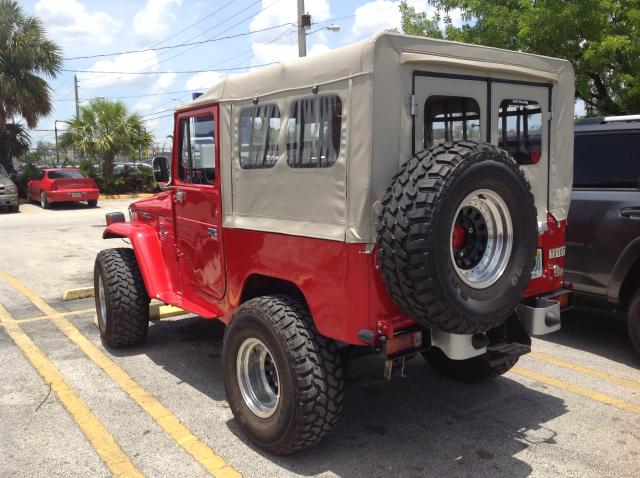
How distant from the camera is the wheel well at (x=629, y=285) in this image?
17.0ft

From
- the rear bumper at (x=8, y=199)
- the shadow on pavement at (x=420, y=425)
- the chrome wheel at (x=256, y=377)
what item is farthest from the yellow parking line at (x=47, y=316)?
the rear bumper at (x=8, y=199)

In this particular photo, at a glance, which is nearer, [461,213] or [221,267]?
[461,213]

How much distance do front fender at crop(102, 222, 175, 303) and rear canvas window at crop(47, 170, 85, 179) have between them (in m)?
17.4

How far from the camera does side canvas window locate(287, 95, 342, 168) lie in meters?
3.23

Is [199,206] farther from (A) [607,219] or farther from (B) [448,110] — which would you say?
(A) [607,219]

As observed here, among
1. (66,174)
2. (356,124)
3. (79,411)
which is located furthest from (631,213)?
(66,174)

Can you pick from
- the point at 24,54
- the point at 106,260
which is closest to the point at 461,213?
the point at 106,260

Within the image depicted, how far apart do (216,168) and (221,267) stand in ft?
2.31

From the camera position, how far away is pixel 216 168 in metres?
4.18

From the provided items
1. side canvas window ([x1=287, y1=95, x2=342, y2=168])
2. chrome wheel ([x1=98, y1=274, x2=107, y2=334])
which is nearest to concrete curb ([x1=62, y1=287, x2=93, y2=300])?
chrome wheel ([x1=98, y1=274, x2=107, y2=334])

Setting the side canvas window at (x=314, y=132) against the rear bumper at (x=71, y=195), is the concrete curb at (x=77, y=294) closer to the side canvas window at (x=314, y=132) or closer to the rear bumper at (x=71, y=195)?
the side canvas window at (x=314, y=132)

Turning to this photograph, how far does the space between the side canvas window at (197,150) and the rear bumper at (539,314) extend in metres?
2.33

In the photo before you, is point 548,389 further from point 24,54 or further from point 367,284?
point 24,54

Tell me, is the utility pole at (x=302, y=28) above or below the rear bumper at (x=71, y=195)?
above
